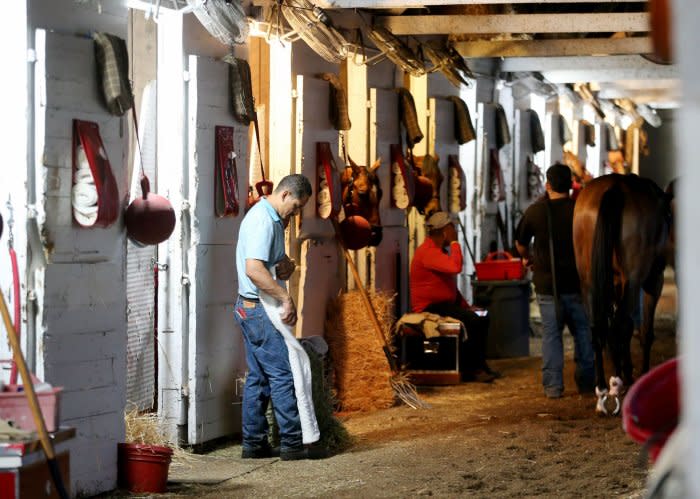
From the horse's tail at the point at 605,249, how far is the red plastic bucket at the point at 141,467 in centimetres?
388

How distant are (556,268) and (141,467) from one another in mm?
4464

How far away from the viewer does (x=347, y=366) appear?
10.2m

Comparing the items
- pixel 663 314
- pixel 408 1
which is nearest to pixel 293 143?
pixel 408 1

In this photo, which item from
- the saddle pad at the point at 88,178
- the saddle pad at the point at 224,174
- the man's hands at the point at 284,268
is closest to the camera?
the saddle pad at the point at 88,178

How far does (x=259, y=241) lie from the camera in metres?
7.84

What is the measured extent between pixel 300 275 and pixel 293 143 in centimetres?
99

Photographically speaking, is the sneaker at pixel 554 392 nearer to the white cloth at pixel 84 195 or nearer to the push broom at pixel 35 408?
the white cloth at pixel 84 195

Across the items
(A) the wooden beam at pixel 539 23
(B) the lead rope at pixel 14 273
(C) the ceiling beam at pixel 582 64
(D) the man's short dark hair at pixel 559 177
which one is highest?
(C) the ceiling beam at pixel 582 64

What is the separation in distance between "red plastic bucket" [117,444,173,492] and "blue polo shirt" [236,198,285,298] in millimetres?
1340

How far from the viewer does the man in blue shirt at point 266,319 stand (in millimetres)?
7871

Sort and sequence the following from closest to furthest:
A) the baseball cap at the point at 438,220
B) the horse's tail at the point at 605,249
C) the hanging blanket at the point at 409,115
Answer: the horse's tail at the point at 605,249
the baseball cap at the point at 438,220
the hanging blanket at the point at 409,115

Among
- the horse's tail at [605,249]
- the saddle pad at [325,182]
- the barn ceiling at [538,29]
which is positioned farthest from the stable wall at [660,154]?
the saddle pad at [325,182]

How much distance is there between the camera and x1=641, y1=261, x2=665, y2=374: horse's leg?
10.7 m

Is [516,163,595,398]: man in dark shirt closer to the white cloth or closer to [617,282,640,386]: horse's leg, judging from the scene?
[617,282,640,386]: horse's leg
